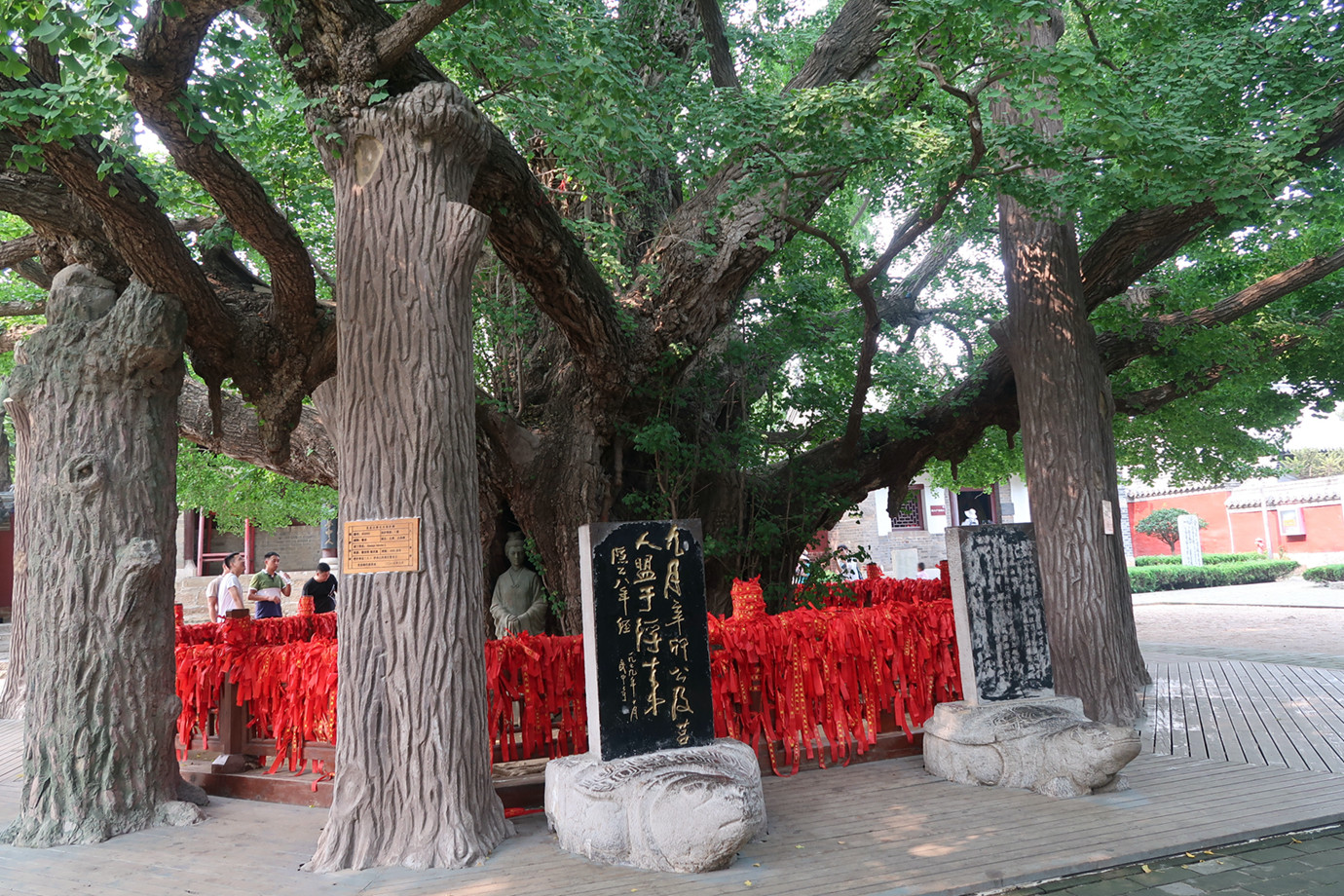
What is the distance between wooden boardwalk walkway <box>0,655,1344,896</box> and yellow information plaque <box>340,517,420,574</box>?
1567mm

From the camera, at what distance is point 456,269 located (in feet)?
17.4

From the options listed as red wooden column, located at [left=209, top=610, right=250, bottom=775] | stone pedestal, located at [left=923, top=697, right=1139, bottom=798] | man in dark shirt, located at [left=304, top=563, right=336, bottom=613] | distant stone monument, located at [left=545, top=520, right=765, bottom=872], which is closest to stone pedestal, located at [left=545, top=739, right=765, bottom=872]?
distant stone monument, located at [left=545, top=520, right=765, bottom=872]

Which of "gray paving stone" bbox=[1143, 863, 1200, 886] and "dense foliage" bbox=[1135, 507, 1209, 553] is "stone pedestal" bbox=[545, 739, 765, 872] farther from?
"dense foliage" bbox=[1135, 507, 1209, 553]

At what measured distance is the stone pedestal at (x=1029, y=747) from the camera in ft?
18.1

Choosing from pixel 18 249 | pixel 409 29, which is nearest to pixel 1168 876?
pixel 409 29

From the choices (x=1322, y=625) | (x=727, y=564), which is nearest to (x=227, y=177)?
(x=727, y=564)

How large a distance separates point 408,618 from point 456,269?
6.83 ft

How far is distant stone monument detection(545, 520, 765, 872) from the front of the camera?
4480 mm

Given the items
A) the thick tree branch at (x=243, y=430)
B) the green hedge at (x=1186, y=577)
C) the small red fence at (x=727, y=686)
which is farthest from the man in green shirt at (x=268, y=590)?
the green hedge at (x=1186, y=577)

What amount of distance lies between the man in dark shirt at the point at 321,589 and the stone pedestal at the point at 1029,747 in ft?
25.1

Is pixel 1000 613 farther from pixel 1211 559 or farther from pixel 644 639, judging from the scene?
pixel 1211 559

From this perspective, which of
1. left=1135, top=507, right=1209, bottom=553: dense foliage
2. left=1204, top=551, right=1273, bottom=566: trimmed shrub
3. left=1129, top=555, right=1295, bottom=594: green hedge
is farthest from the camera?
left=1135, top=507, right=1209, bottom=553: dense foliage

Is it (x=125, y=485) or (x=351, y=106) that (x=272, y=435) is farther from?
(x=351, y=106)

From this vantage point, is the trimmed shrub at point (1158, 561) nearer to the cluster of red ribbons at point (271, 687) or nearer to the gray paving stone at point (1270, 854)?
the gray paving stone at point (1270, 854)
